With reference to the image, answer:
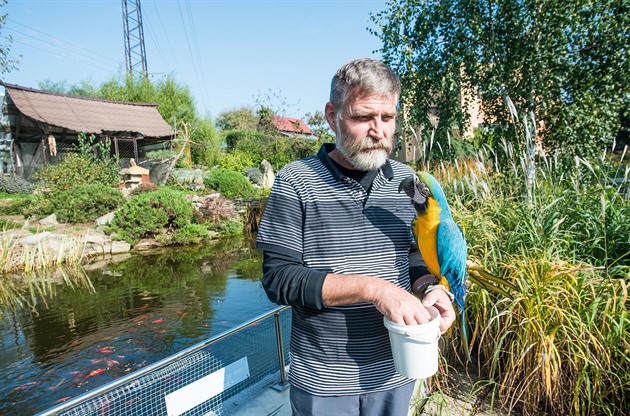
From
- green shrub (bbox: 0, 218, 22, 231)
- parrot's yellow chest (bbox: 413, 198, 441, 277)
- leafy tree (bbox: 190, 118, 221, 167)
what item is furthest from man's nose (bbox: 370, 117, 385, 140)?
leafy tree (bbox: 190, 118, 221, 167)

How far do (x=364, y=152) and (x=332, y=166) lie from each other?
13cm

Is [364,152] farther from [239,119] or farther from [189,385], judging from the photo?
[239,119]

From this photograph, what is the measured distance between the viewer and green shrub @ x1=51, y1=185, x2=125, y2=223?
11325mm

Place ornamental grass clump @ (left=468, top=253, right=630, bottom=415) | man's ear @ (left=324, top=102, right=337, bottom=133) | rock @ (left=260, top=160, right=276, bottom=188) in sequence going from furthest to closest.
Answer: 1. rock @ (left=260, top=160, right=276, bottom=188)
2. ornamental grass clump @ (left=468, top=253, right=630, bottom=415)
3. man's ear @ (left=324, top=102, right=337, bottom=133)

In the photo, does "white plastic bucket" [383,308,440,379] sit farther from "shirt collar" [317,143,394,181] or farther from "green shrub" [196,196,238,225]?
"green shrub" [196,196,238,225]

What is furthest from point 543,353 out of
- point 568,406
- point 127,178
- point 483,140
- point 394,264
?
point 127,178

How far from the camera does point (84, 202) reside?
453 inches

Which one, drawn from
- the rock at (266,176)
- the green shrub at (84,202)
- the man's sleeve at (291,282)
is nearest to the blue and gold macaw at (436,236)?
the man's sleeve at (291,282)

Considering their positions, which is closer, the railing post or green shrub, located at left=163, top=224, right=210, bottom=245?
the railing post

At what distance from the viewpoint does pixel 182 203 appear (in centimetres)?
1168

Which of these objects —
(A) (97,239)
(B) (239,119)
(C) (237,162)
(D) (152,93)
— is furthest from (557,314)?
(B) (239,119)

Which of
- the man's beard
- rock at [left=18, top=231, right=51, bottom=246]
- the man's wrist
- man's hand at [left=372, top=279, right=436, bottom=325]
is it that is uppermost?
the man's beard

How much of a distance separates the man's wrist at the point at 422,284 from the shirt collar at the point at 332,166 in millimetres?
438

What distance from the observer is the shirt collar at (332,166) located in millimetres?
1381
